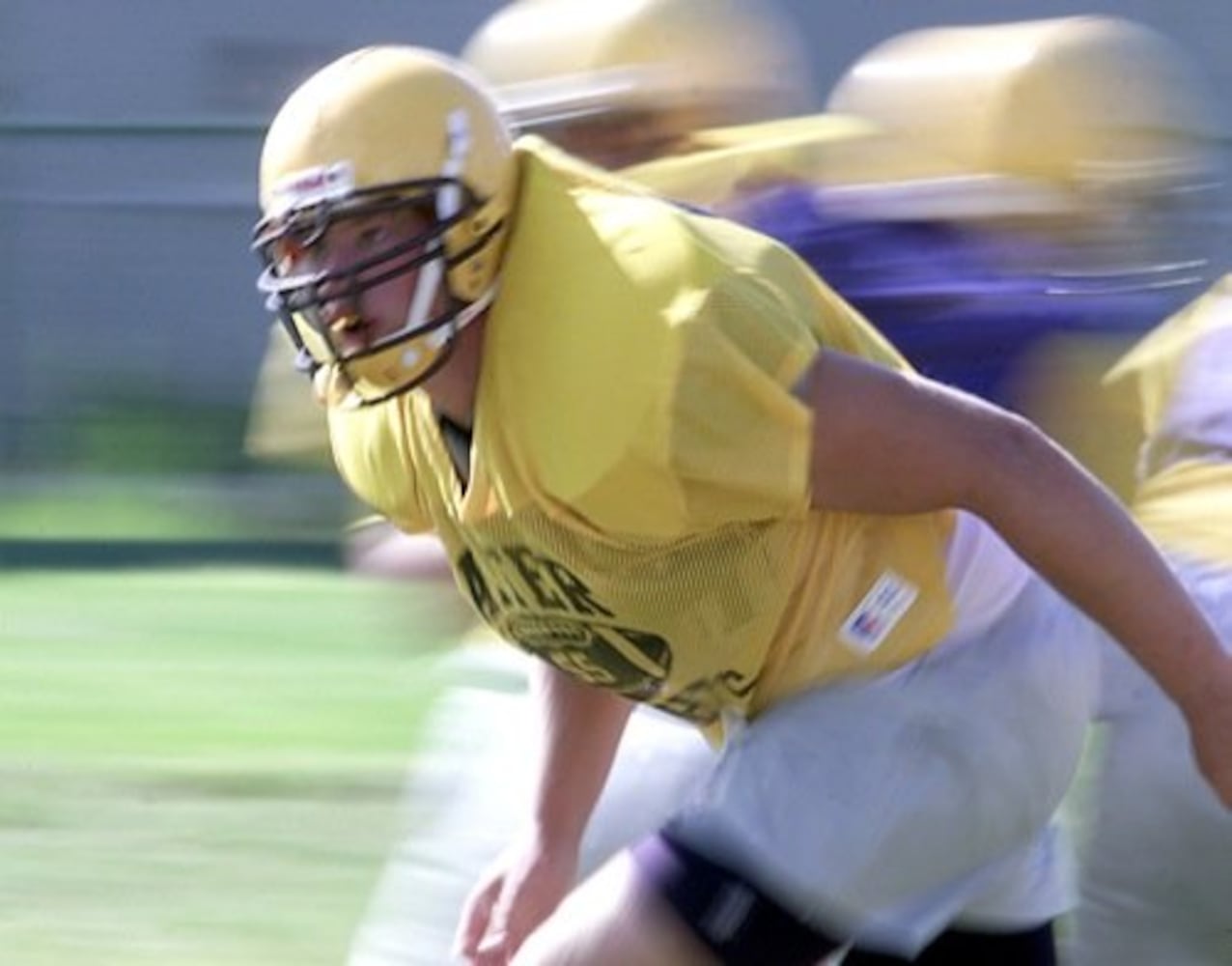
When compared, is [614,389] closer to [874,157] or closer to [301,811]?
[874,157]

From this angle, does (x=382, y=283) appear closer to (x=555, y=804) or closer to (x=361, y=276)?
(x=361, y=276)

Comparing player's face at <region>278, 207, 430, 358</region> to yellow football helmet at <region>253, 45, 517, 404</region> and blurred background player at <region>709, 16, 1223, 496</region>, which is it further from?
blurred background player at <region>709, 16, 1223, 496</region>

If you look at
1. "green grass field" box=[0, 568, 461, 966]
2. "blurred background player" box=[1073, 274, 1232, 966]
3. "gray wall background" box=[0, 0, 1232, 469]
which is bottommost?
"gray wall background" box=[0, 0, 1232, 469]

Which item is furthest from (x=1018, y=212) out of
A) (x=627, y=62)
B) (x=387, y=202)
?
(x=387, y=202)

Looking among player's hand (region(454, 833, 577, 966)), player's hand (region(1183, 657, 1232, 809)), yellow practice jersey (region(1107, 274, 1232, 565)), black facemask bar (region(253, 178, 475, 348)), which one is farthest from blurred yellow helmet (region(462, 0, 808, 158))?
player's hand (region(1183, 657, 1232, 809))

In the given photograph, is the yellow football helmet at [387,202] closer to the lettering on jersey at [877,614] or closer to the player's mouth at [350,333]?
the player's mouth at [350,333]

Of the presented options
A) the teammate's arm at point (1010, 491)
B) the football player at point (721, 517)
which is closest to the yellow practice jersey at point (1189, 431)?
the football player at point (721, 517)

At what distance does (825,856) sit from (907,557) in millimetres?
322

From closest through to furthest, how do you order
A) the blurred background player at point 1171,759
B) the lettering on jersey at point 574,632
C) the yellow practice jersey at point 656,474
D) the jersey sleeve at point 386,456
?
the yellow practice jersey at point 656,474, the lettering on jersey at point 574,632, the jersey sleeve at point 386,456, the blurred background player at point 1171,759

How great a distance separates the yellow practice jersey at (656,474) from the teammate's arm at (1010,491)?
1.7 inches

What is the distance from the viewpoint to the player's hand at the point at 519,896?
3.63m

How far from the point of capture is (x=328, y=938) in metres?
5.21

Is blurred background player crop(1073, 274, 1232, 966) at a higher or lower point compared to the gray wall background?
higher

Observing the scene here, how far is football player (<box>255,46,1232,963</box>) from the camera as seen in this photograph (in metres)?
3.07
